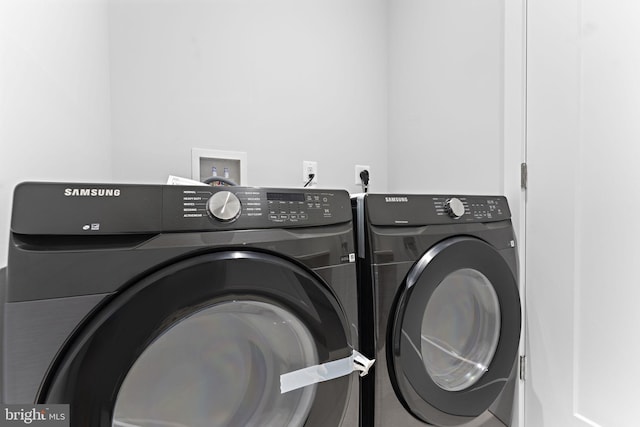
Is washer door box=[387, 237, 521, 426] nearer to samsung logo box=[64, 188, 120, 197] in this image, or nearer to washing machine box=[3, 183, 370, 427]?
washing machine box=[3, 183, 370, 427]

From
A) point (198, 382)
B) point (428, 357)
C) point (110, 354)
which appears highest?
point (110, 354)

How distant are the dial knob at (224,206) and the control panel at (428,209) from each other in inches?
14.1

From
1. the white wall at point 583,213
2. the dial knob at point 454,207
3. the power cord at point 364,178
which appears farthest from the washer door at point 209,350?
the power cord at point 364,178

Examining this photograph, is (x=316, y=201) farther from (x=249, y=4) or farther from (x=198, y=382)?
(x=249, y=4)

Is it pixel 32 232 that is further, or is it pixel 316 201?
pixel 316 201

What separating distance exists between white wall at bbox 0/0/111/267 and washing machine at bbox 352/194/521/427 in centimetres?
69

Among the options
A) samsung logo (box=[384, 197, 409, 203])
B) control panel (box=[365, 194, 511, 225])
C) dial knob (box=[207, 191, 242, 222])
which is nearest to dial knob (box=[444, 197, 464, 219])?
control panel (box=[365, 194, 511, 225])

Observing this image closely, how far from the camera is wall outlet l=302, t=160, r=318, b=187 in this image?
1.61 metres

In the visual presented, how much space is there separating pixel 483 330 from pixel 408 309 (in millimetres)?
366

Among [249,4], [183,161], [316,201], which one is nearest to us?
[316,201]

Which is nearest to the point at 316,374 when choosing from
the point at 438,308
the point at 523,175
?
the point at 438,308

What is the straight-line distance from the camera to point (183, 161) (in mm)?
1354

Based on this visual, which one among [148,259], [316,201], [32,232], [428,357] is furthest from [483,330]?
[32,232]

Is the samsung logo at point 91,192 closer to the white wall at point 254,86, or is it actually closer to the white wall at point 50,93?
the white wall at point 50,93
